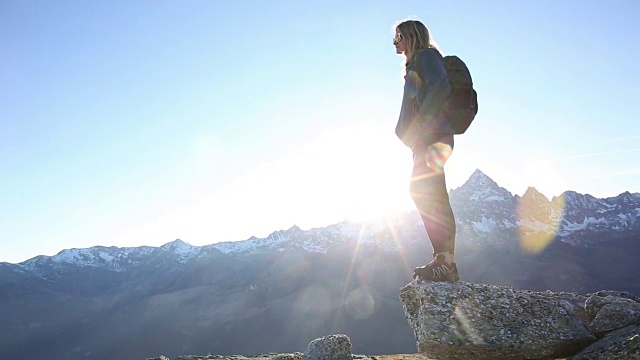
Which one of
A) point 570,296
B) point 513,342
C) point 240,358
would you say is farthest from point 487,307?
point 240,358

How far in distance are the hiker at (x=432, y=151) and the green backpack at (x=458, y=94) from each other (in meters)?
0.33

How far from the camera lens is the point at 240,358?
16.0m

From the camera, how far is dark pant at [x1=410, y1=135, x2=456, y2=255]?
719 centimetres

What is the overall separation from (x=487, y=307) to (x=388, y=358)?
5639 millimetres

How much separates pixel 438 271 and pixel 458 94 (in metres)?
3.27

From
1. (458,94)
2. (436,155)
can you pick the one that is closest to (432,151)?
(436,155)

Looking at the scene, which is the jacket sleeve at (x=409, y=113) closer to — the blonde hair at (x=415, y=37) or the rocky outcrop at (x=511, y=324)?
the blonde hair at (x=415, y=37)

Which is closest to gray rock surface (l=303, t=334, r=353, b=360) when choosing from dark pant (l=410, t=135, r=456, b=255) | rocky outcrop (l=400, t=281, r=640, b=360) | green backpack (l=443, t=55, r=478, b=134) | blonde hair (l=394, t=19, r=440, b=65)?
rocky outcrop (l=400, t=281, r=640, b=360)

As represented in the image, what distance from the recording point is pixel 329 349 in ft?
38.6

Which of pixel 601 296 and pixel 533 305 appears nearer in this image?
pixel 533 305

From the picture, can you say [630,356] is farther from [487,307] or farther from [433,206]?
[433,206]

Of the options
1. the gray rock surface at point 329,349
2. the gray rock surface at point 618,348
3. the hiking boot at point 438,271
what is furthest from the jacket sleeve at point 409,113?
the gray rock surface at point 329,349

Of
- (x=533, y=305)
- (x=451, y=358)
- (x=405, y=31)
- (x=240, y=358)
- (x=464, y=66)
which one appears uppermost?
(x=405, y=31)

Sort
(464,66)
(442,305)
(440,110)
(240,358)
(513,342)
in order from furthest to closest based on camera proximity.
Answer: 1. (240,358)
2. (464,66)
3. (440,110)
4. (442,305)
5. (513,342)
